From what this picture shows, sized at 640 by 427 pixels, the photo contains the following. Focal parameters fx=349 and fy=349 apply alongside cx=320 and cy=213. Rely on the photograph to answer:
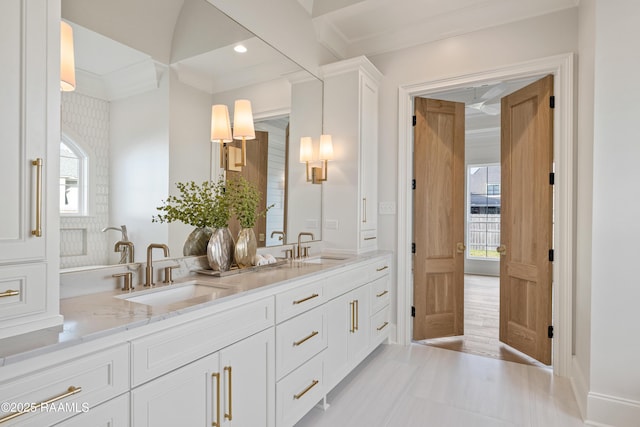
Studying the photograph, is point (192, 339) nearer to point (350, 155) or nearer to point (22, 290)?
point (22, 290)

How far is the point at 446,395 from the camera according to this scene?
2.38 metres

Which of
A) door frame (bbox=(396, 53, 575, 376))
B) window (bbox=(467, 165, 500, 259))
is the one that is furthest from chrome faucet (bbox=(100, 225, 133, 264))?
window (bbox=(467, 165, 500, 259))

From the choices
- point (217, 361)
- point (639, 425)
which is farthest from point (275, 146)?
point (639, 425)

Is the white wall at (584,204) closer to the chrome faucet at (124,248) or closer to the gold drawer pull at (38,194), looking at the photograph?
the chrome faucet at (124,248)

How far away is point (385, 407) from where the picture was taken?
7.28 feet

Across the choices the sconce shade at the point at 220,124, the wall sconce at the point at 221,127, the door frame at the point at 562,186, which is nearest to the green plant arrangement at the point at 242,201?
the wall sconce at the point at 221,127

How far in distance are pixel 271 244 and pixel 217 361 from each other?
138 centimetres

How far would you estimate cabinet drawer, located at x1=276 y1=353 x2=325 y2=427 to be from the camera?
1.74 metres

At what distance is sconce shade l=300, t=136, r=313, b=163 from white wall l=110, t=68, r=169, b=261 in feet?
4.47

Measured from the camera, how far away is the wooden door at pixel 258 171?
92.7 inches

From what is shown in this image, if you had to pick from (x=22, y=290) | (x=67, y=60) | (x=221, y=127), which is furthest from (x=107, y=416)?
(x=221, y=127)

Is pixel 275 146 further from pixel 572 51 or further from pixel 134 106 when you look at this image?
pixel 572 51

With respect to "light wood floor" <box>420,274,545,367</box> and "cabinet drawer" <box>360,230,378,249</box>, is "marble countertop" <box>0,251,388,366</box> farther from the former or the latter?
"light wood floor" <box>420,274,545,367</box>

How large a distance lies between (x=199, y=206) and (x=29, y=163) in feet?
3.28
